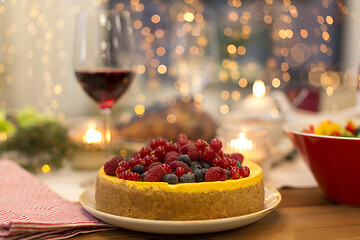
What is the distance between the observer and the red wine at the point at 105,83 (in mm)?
909

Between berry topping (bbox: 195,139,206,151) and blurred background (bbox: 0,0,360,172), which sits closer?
berry topping (bbox: 195,139,206,151)

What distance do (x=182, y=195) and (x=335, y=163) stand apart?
1.00 ft

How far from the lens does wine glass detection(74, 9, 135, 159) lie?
907 millimetres

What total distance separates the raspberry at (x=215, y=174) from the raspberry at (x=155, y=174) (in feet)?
0.19

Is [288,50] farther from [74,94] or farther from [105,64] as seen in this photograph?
[105,64]

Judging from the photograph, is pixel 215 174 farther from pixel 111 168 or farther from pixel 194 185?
pixel 111 168

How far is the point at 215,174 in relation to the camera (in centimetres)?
56

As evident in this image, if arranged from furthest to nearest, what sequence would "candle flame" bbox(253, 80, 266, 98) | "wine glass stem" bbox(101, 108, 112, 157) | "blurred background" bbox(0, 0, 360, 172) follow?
"blurred background" bbox(0, 0, 360, 172) < "candle flame" bbox(253, 80, 266, 98) < "wine glass stem" bbox(101, 108, 112, 157)

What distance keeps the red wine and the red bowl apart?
392mm

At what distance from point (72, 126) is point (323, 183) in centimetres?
66

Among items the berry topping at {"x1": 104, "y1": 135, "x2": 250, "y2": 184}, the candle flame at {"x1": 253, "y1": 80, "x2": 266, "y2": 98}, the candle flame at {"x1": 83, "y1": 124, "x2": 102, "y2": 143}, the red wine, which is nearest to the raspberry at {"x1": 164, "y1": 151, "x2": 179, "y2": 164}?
the berry topping at {"x1": 104, "y1": 135, "x2": 250, "y2": 184}

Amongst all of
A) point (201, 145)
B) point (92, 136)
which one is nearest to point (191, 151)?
point (201, 145)

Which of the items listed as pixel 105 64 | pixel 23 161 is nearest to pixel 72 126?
pixel 23 161

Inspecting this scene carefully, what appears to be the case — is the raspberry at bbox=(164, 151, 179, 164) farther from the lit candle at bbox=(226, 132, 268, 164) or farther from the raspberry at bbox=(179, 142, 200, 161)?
the lit candle at bbox=(226, 132, 268, 164)
